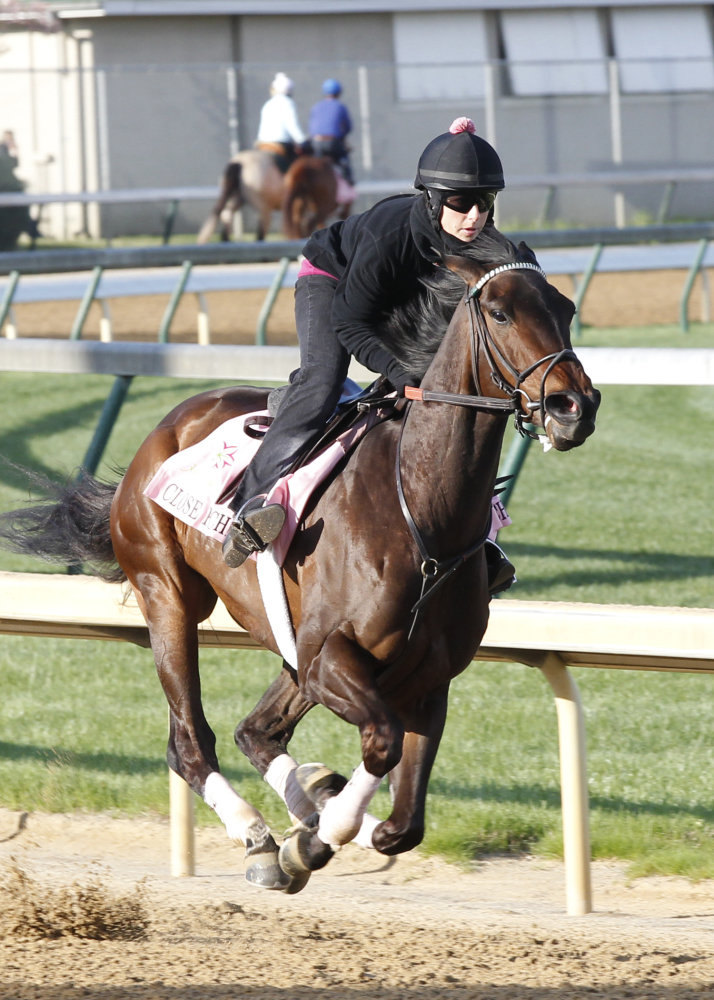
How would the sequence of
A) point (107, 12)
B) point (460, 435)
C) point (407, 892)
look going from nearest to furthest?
1. point (460, 435)
2. point (407, 892)
3. point (107, 12)

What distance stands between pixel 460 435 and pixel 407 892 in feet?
5.83

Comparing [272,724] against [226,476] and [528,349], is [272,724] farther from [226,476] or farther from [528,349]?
[528,349]

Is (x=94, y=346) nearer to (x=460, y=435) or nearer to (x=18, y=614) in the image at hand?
(x=18, y=614)

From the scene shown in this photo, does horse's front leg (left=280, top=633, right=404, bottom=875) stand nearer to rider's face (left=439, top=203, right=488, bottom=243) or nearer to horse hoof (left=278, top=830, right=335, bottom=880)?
horse hoof (left=278, top=830, right=335, bottom=880)

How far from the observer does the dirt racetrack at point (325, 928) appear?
12.0 ft

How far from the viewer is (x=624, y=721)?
587cm

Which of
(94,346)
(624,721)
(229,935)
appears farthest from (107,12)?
(229,935)

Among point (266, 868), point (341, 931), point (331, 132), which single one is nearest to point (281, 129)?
point (331, 132)

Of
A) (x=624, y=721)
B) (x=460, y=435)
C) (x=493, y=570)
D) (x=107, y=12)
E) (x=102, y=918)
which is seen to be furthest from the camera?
(x=107, y=12)

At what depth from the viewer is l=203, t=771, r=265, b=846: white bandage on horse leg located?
12.6 ft

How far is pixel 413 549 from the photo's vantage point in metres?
3.45

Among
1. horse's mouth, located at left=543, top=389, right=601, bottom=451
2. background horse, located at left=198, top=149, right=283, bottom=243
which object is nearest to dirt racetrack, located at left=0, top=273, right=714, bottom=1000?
horse's mouth, located at left=543, top=389, right=601, bottom=451

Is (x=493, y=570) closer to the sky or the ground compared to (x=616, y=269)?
closer to the ground

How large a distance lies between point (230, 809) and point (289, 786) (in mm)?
166
